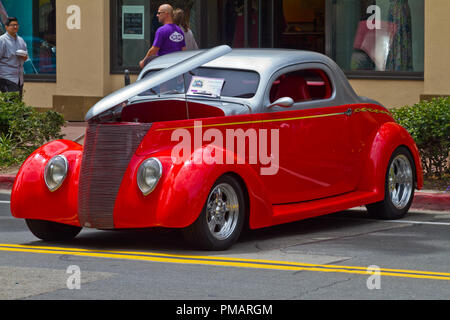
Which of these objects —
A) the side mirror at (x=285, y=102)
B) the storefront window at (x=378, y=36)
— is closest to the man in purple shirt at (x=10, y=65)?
the storefront window at (x=378, y=36)

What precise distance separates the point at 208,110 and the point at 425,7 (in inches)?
374

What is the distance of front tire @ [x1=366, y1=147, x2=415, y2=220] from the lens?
10.9 m

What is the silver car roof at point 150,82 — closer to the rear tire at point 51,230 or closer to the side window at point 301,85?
the side window at point 301,85

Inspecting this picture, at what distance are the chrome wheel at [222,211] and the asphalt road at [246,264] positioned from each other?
0.62 feet

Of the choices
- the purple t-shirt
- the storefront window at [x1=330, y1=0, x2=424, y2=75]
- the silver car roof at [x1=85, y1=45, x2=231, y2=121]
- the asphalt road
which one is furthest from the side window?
the storefront window at [x1=330, y1=0, x2=424, y2=75]

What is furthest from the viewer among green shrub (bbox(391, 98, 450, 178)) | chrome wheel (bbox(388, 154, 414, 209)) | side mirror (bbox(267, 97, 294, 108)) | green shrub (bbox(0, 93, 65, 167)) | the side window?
green shrub (bbox(0, 93, 65, 167))

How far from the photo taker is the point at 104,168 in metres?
8.88

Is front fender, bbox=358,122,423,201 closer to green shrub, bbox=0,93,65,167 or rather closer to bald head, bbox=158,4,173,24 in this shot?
bald head, bbox=158,4,173,24

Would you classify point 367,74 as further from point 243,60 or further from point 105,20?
point 243,60

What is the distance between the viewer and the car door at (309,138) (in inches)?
380

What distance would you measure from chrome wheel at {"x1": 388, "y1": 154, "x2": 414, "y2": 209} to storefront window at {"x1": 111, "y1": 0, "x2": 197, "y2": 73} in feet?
35.2
